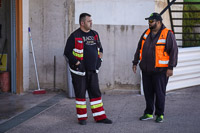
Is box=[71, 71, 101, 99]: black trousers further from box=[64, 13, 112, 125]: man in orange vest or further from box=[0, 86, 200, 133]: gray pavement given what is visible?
box=[0, 86, 200, 133]: gray pavement

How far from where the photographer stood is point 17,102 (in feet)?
28.1

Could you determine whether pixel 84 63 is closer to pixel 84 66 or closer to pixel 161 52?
pixel 84 66

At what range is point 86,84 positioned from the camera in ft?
21.4

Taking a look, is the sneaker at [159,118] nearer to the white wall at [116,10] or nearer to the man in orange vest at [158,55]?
the man in orange vest at [158,55]

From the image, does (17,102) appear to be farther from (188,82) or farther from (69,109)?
(188,82)

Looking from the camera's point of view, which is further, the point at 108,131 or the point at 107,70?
the point at 107,70

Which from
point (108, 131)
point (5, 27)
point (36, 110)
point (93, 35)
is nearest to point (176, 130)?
point (108, 131)

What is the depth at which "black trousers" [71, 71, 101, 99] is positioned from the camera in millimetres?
6414

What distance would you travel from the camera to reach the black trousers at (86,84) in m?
6.41

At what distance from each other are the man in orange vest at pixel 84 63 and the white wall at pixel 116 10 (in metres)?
2.82

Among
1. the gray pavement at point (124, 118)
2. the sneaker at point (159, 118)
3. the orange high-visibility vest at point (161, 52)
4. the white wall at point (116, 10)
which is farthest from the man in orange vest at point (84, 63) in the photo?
the white wall at point (116, 10)

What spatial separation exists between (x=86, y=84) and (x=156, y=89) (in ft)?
4.04

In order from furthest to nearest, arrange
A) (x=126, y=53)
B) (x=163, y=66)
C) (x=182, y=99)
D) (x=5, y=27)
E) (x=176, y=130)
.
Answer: (x=5, y=27), (x=126, y=53), (x=182, y=99), (x=163, y=66), (x=176, y=130)

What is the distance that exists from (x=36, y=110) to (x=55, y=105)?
1.88ft
